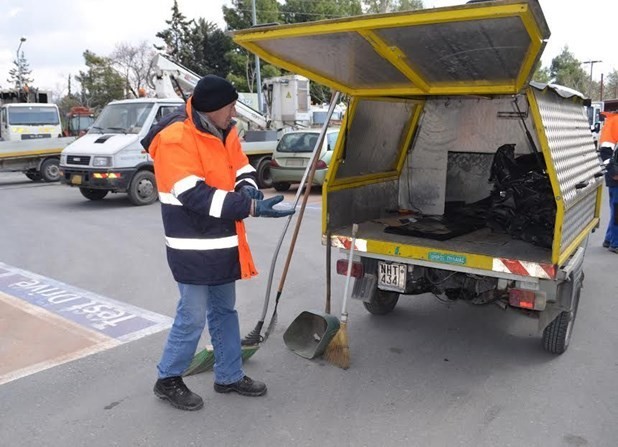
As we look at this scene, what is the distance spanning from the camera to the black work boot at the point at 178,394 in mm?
3488

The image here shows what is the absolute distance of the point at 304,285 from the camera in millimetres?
6113

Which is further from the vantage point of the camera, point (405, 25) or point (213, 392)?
point (213, 392)

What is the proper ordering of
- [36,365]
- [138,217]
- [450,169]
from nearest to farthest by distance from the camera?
[36,365], [450,169], [138,217]

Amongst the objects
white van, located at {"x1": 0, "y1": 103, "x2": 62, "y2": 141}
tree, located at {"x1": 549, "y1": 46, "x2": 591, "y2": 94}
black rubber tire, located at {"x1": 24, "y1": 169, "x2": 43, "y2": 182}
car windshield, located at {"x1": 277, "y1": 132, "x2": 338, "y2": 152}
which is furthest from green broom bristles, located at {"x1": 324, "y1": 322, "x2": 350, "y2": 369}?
tree, located at {"x1": 549, "y1": 46, "x2": 591, "y2": 94}

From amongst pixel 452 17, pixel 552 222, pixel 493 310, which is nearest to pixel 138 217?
pixel 493 310

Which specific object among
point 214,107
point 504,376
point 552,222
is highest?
point 214,107

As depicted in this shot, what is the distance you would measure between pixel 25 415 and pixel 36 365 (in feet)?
2.49

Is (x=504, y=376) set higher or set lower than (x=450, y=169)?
lower

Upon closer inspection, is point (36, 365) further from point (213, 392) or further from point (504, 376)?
point (504, 376)

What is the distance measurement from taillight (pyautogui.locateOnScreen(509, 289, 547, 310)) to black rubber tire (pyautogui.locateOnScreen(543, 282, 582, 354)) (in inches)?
19.2

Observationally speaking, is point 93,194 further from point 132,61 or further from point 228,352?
point 132,61

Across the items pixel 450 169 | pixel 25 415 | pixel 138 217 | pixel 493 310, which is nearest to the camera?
pixel 25 415

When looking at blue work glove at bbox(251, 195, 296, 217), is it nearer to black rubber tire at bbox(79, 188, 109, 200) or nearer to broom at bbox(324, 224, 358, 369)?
broom at bbox(324, 224, 358, 369)

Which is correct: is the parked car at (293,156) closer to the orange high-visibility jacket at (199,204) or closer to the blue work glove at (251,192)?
the blue work glove at (251,192)
